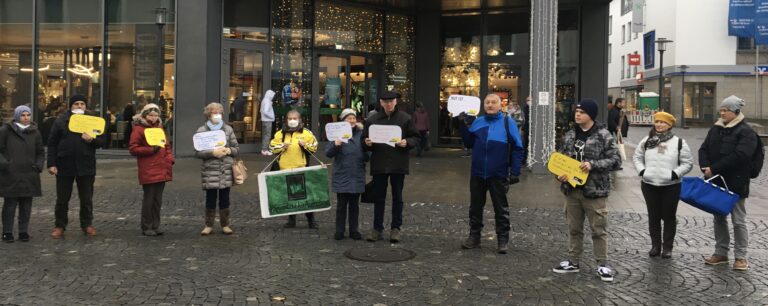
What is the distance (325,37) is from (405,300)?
50.7ft

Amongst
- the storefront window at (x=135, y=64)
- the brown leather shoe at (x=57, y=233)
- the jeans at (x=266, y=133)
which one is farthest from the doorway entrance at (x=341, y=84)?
the brown leather shoe at (x=57, y=233)

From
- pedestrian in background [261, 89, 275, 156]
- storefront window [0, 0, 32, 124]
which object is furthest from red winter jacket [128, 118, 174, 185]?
storefront window [0, 0, 32, 124]

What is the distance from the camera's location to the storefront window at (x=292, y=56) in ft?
61.9

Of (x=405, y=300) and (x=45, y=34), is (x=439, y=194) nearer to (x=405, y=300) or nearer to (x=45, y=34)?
(x=405, y=300)

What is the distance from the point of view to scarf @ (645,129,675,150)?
7.00 metres

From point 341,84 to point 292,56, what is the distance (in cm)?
207

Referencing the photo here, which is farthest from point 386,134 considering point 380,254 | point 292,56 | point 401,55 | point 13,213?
point 401,55

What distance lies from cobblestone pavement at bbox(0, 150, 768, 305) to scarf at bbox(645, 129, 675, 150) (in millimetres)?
1197

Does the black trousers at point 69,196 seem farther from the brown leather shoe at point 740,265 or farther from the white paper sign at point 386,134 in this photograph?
the brown leather shoe at point 740,265

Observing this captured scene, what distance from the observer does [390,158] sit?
7.67m

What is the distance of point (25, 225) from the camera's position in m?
7.73

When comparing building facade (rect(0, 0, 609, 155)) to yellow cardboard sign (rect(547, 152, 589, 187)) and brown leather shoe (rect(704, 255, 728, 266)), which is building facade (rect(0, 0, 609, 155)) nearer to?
brown leather shoe (rect(704, 255, 728, 266))

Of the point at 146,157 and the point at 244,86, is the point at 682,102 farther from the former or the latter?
the point at 146,157

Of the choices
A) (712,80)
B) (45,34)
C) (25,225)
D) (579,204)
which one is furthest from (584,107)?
(712,80)
